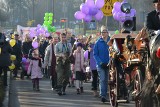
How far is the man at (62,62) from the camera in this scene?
15016 millimetres

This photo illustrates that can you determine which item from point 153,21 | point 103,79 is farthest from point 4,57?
point 153,21

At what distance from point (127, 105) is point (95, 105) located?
2.60 feet

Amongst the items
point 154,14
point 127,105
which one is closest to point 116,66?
point 127,105

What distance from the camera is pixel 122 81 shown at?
36.9 feet

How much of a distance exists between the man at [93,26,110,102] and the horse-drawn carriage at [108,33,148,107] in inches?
34.0

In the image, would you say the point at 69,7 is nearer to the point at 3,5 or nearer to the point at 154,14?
the point at 3,5

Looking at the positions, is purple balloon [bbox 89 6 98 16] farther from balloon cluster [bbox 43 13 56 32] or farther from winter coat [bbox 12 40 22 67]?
balloon cluster [bbox 43 13 56 32]

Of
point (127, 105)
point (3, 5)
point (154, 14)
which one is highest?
point (3, 5)

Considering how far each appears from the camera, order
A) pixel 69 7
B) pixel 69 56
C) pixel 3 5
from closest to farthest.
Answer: pixel 69 56
pixel 3 5
pixel 69 7

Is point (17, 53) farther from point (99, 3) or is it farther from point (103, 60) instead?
point (103, 60)

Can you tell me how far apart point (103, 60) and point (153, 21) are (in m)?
4.11

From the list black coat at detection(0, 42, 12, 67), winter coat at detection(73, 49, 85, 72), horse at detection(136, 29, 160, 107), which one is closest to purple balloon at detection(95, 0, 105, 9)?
winter coat at detection(73, 49, 85, 72)

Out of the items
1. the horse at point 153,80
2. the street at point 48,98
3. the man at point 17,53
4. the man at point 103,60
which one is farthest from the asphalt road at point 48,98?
the horse at point 153,80

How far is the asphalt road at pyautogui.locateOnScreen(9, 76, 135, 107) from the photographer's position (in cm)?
1288
